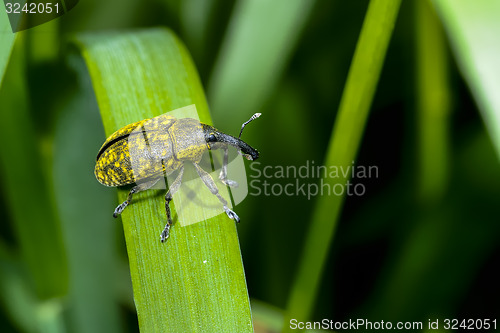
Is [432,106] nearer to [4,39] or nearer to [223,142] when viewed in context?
[223,142]

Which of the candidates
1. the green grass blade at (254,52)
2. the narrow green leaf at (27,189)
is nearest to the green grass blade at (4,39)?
the narrow green leaf at (27,189)

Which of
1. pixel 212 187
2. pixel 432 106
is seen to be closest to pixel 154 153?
pixel 212 187

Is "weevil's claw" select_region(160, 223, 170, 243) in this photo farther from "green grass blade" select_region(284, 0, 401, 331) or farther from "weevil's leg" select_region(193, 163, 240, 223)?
"green grass blade" select_region(284, 0, 401, 331)

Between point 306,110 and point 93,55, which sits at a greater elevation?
point 93,55

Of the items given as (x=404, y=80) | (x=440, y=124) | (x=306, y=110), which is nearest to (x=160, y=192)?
(x=306, y=110)

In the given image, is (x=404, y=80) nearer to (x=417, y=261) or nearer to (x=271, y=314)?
(x=417, y=261)

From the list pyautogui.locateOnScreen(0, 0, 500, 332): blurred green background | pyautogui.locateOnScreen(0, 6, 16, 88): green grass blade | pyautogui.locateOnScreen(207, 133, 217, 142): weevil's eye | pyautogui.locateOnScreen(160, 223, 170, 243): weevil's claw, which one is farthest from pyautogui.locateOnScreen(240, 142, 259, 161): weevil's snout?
pyautogui.locateOnScreen(0, 6, 16, 88): green grass blade
